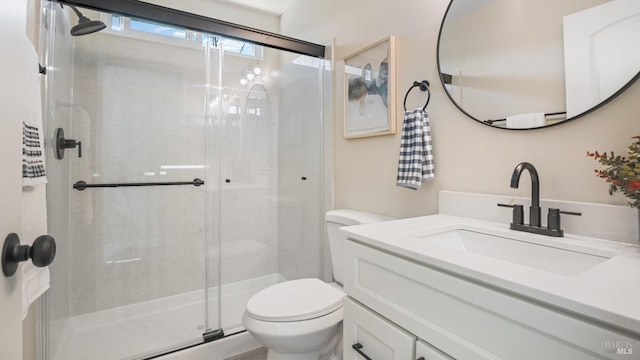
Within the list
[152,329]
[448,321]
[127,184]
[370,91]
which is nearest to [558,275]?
[448,321]

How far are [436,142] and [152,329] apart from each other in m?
2.12

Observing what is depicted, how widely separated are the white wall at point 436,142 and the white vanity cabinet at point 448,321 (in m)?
0.62

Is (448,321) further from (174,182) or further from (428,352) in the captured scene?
(174,182)

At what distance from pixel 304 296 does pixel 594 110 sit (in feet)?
4.25

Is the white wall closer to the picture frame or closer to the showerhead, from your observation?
the picture frame

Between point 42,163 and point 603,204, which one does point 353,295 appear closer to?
point 603,204

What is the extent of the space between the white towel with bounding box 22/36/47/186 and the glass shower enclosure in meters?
1.07

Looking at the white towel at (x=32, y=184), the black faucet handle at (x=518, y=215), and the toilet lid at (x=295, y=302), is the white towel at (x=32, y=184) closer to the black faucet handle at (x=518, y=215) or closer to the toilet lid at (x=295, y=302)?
the toilet lid at (x=295, y=302)

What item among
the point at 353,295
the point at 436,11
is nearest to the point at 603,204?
the point at 353,295

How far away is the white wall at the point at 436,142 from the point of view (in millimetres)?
901

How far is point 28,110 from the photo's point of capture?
727mm

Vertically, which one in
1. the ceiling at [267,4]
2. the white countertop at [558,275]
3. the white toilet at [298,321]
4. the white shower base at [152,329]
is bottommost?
the white shower base at [152,329]

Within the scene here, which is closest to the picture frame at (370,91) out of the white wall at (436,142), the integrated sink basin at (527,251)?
the white wall at (436,142)

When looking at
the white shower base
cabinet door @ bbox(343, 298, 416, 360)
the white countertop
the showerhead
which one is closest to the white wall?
the white countertop
